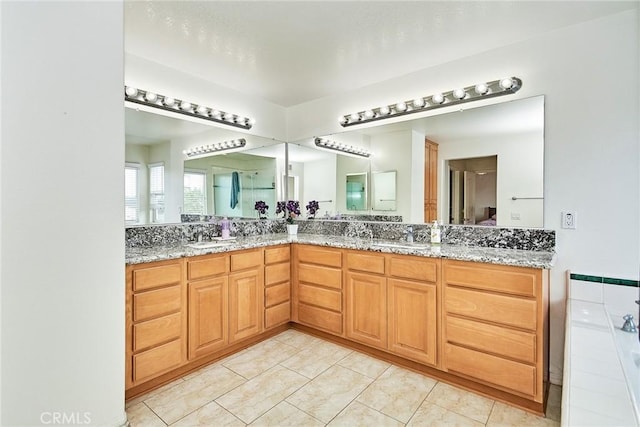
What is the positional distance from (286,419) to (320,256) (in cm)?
132

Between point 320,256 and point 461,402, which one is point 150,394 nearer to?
point 320,256

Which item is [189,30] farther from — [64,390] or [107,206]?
[64,390]

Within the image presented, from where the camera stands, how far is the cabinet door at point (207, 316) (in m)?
2.25

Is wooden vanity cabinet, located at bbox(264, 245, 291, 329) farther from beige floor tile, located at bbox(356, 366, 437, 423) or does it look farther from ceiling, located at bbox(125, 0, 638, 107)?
ceiling, located at bbox(125, 0, 638, 107)

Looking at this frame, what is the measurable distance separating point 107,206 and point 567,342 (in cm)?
238

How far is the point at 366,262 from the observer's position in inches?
99.8

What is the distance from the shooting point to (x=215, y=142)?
313cm

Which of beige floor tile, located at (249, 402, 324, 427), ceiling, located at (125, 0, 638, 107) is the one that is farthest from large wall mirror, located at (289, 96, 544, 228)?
beige floor tile, located at (249, 402, 324, 427)

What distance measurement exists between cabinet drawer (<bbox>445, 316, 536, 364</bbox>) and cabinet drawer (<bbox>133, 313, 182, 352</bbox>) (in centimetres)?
182

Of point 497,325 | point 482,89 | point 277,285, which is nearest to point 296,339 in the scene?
point 277,285

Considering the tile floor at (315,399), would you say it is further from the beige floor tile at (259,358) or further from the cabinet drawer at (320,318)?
the cabinet drawer at (320,318)

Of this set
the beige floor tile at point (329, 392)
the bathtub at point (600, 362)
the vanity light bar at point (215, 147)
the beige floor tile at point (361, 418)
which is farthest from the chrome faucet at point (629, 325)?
the vanity light bar at point (215, 147)

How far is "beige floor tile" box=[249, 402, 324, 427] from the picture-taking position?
1.76m

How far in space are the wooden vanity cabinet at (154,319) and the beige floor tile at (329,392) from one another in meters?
0.86
